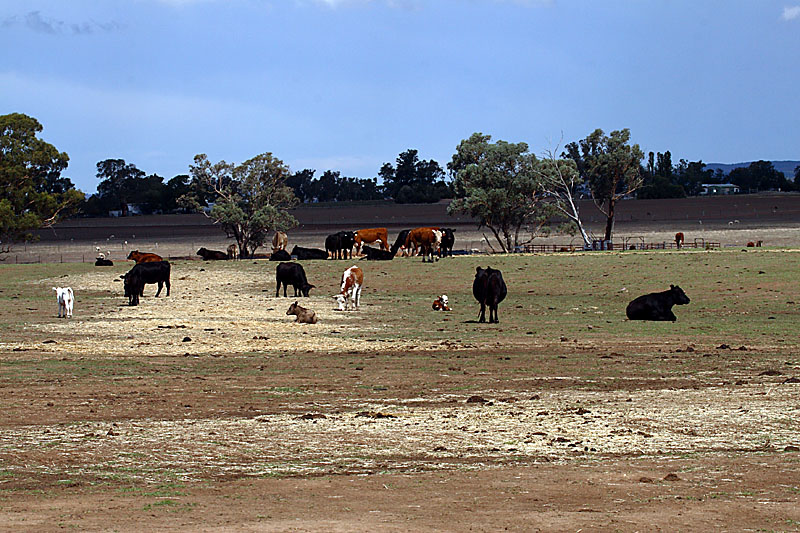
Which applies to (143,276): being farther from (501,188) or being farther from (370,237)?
(501,188)

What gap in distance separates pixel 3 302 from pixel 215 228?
7096 centimetres

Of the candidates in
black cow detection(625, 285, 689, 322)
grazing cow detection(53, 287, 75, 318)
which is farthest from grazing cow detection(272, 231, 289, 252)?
black cow detection(625, 285, 689, 322)

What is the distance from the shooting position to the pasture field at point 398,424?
823cm

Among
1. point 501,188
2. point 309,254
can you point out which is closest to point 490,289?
point 309,254

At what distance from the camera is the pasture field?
8234 mm

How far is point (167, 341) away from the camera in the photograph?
873 inches

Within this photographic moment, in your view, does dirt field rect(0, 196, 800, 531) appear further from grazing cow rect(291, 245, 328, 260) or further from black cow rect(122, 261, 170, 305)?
grazing cow rect(291, 245, 328, 260)

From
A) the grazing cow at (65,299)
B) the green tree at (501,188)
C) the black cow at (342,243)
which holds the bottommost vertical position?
the grazing cow at (65,299)

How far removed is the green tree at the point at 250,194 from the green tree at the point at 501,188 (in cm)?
1249

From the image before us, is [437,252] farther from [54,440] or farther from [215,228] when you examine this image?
[215,228]

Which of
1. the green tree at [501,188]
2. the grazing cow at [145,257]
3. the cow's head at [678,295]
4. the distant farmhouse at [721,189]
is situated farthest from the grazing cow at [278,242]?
the distant farmhouse at [721,189]

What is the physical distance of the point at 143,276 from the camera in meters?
35.7

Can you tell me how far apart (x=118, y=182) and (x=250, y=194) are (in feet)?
282

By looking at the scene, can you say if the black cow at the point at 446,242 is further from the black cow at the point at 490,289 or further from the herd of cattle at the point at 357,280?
the black cow at the point at 490,289
